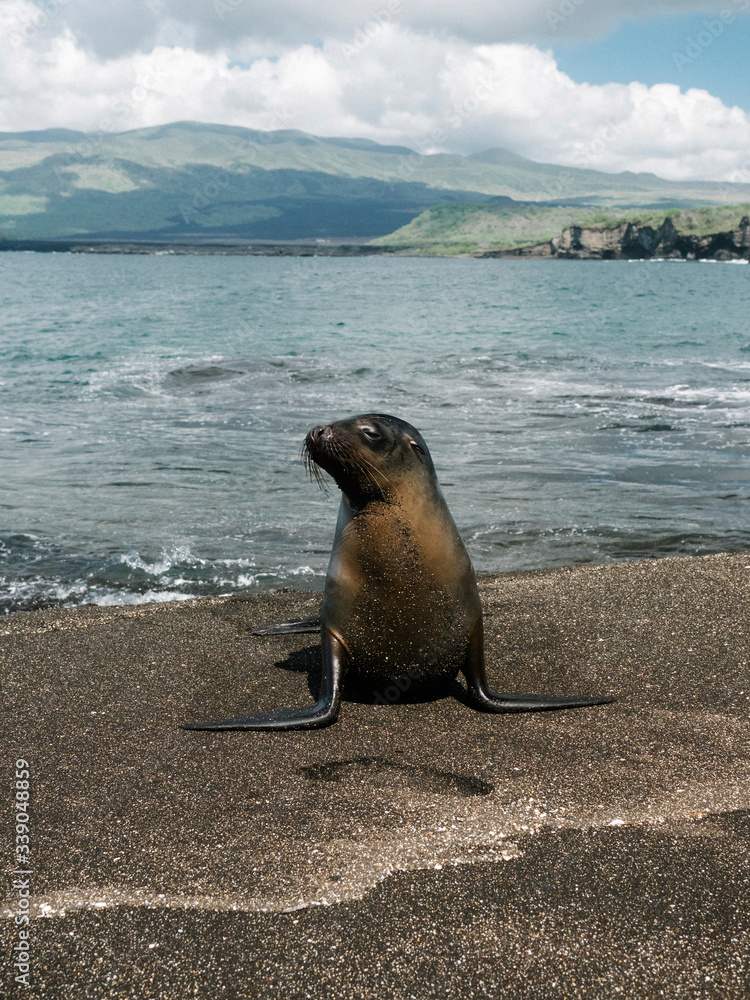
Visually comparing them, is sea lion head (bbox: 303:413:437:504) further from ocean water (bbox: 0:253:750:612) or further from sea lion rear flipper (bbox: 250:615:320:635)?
ocean water (bbox: 0:253:750:612)

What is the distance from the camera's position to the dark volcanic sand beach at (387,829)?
9.21ft

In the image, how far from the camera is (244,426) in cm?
1605

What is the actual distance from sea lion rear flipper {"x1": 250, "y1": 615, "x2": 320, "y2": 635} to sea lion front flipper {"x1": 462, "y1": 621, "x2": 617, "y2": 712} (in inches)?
61.2

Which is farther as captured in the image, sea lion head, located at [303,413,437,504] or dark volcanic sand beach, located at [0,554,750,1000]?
sea lion head, located at [303,413,437,504]

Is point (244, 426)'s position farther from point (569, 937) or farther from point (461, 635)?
point (569, 937)

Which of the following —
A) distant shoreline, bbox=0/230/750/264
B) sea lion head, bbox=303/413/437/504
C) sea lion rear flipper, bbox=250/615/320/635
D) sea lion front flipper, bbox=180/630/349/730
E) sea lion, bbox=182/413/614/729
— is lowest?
sea lion rear flipper, bbox=250/615/320/635

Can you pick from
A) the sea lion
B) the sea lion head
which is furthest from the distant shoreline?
the sea lion

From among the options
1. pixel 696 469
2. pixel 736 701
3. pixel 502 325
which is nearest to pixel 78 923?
pixel 736 701

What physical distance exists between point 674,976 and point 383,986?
0.93m

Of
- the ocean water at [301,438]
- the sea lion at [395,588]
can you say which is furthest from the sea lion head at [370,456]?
the ocean water at [301,438]

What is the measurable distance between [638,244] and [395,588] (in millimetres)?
164531

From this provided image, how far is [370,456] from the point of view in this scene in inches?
182

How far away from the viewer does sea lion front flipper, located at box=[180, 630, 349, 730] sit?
4.38 m

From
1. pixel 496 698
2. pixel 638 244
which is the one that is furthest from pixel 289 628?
pixel 638 244
